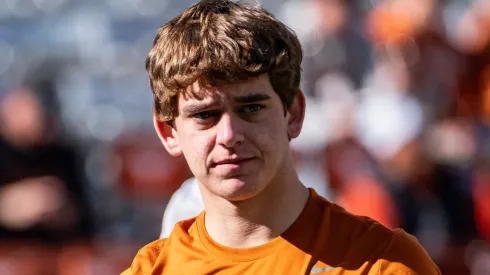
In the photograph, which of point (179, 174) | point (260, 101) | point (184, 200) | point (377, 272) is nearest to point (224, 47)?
point (260, 101)

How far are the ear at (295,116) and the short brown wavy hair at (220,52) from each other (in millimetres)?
28

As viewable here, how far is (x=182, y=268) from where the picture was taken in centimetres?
221

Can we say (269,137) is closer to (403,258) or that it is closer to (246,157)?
(246,157)

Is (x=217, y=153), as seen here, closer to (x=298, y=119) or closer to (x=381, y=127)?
(x=298, y=119)

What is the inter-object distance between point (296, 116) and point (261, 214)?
270mm

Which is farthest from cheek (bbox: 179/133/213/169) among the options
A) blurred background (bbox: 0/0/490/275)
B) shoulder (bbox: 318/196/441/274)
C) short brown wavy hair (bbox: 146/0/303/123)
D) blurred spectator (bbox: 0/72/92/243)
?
blurred spectator (bbox: 0/72/92/243)

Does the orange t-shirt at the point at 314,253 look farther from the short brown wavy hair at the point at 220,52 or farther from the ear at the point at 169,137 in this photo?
the short brown wavy hair at the point at 220,52

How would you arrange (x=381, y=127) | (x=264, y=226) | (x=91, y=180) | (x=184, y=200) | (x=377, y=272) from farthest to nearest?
(x=91, y=180) < (x=381, y=127) < (x=184, y=200) < (x=264, y=226) < (x=377, y=272)

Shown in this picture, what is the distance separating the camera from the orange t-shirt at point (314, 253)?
206 centimetres

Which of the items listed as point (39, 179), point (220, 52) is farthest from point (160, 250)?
point (39, 179)

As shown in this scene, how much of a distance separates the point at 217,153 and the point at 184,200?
3.66 ft

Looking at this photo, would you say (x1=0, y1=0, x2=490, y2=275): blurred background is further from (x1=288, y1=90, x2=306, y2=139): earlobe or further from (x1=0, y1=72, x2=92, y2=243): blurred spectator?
(x1=288, y1=90, x2=306, y2=139): earlobe

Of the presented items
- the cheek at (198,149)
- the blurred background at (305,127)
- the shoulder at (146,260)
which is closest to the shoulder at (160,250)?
the shoulder at (146,260)

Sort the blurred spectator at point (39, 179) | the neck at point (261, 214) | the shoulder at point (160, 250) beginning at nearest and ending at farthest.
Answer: the neck at point (261, 214) < the shoulder at point (160, 250) < the blurred spectator at point (39, 179)
